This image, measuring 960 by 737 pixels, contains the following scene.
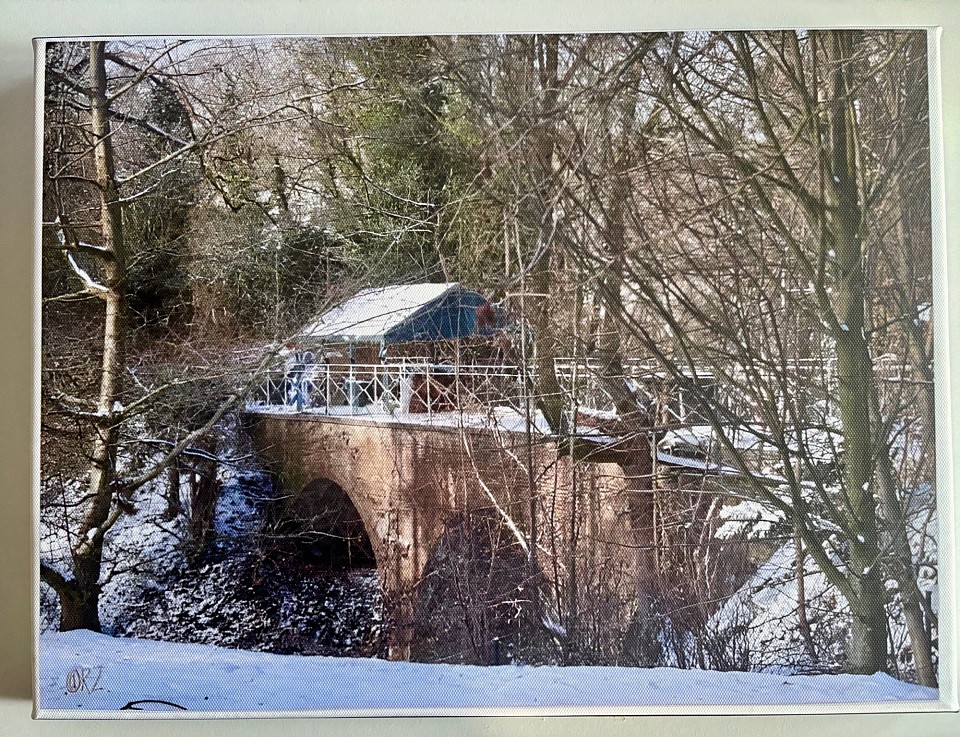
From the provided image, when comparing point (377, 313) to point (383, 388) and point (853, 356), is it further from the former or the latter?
point (853, 356)

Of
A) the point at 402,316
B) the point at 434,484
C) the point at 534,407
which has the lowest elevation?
the point at 434,484

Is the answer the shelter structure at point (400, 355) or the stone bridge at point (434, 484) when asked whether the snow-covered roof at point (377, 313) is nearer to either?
the shelter structure at point (400, 355)

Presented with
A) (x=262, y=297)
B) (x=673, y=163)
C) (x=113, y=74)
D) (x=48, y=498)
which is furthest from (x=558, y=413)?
(x=113, y=74)

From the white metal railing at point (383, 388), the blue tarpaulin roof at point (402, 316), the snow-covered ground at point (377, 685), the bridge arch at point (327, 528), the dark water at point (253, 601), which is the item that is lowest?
the snow-covered ground at point (377, 685)

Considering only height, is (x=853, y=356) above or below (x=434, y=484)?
above

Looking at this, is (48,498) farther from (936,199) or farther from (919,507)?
(936,199)

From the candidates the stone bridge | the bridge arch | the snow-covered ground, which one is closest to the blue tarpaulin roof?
the stone bridge
